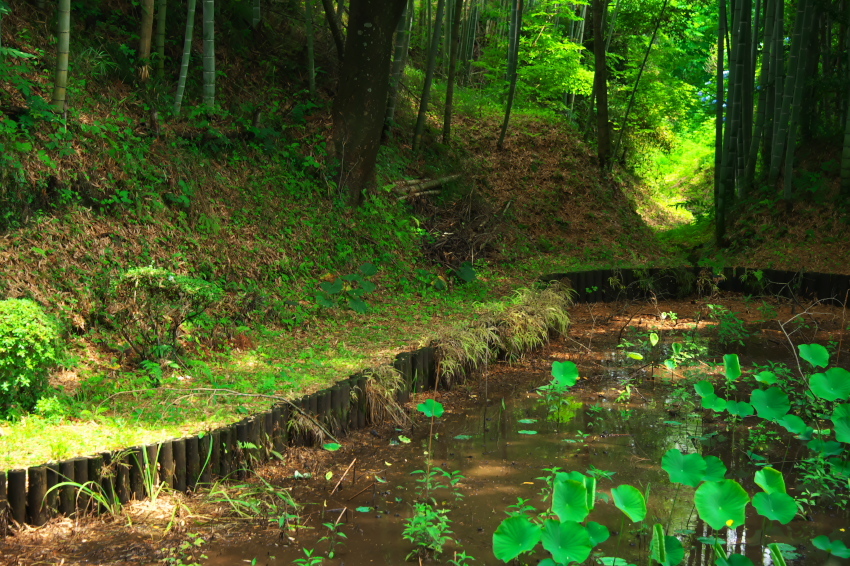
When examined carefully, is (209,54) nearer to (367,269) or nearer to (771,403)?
(367,269)

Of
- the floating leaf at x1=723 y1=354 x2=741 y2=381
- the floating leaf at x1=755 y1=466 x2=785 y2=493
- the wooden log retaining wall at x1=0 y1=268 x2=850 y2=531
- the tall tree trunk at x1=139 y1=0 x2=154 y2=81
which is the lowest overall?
the wooden log retaining wall at x1=0 y1=268 x2=850 y2=531

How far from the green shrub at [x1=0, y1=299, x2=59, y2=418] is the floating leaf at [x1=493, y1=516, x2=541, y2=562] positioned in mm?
2618

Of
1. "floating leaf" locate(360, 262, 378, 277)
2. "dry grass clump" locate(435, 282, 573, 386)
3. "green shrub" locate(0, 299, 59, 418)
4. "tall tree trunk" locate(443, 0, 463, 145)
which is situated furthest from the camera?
"tall tree trunk" locate(443, 0, 463, 145)

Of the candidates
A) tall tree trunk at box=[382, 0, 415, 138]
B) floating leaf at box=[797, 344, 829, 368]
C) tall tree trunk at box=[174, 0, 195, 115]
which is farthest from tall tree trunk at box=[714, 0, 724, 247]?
floating leaf at box=[797, 344, 829, 368]

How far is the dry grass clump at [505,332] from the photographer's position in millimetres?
5996

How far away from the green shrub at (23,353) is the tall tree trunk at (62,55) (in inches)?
111

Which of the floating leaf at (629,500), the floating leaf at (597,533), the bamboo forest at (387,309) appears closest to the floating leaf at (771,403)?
the bamboo forest at (387,309)

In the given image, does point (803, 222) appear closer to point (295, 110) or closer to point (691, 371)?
point (691, 371)

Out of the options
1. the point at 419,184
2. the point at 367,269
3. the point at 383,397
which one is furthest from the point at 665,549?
the point at 419,184

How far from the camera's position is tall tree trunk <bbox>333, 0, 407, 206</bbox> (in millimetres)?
8320

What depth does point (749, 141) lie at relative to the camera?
11.1 metres

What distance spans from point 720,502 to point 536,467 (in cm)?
179

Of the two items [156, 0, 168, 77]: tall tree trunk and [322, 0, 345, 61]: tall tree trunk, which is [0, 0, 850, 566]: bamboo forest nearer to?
[156, 0, 168, 77]: tall tree trunk

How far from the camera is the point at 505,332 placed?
6.77 meters
